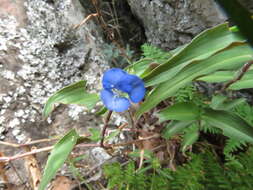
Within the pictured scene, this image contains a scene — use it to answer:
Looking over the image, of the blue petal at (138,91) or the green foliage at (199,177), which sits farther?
the green foliage at (199,177)

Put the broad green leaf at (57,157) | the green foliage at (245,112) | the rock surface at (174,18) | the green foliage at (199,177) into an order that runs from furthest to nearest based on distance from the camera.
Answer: the rock surface at (174,18)
the green foliage at (245,112)
the green foliage at (199,177)
the broad green leaf at (57,157)

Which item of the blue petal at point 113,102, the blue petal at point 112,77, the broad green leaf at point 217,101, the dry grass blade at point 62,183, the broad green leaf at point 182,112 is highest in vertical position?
the blue petal at point 112,77

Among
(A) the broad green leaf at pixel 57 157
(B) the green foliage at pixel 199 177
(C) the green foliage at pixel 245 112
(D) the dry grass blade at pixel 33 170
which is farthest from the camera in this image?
A: (C) the green foliage at pixel 245 112

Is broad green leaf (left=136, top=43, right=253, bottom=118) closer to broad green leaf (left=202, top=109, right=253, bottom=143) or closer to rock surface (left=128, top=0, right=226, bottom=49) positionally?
broad green leaf (left=202, top=109, right=253, bottom=143)

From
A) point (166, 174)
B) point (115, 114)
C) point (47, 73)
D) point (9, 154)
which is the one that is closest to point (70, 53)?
point (47, 73)

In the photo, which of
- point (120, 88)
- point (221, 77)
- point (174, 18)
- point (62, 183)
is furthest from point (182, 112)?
point (174, 18)

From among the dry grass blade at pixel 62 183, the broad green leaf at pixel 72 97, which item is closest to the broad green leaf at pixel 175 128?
the broad green leaf at pixel 72 97

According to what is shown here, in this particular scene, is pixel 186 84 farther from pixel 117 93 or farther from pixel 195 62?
pixel 117 93

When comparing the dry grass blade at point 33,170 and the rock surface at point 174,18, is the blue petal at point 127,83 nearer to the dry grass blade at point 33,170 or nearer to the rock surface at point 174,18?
the dry grass blade at point 33,170
